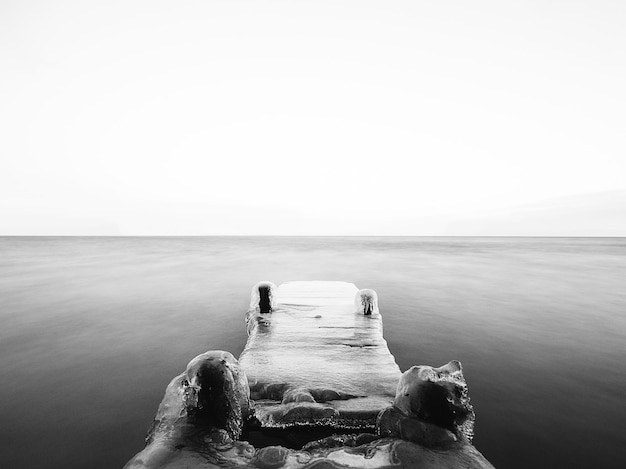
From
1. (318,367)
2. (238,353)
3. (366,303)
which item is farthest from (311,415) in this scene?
(238,353)

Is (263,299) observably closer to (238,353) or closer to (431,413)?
(238,353)

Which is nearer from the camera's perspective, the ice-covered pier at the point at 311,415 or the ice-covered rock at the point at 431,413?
the ice-covered pier at the point at 311,415

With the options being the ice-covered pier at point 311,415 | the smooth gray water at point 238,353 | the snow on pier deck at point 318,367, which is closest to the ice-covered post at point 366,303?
the snow on pier deck at point 318,367

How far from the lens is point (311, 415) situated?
3.63 m

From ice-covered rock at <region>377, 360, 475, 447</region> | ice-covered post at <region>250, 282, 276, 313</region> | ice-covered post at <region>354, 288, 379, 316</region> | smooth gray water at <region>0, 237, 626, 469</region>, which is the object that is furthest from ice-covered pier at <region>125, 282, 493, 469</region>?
ice-covered post at <region>250, 282, 276, 313</region>

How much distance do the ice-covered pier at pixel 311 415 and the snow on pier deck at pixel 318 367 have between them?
0.05ft

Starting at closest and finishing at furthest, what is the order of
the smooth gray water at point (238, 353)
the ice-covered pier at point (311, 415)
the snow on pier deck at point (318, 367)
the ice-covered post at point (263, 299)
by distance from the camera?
the ice-covered pier at point (311, 415), the snow on pier deck at point (318, 367), the smooth gray water at point (238, 353), the ice-covered post at point (263, 299)

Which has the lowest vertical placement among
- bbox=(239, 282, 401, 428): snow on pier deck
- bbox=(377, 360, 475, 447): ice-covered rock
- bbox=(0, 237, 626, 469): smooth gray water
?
bbox=(0, 237, 626, 469): smooth gray water

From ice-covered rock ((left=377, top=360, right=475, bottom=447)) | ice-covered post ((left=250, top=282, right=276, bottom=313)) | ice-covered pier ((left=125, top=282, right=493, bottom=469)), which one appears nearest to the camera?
ice-covered pier ((left=125, top=282, right=493, bottom=469))

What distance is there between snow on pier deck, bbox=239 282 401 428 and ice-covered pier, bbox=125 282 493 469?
15 millimetres

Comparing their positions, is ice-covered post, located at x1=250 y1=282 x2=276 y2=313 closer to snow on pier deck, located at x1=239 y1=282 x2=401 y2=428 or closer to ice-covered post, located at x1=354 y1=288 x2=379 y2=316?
snow on pier deck, located at x1=239 y1=282 x2=401 y2=428

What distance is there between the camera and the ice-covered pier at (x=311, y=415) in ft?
9.29

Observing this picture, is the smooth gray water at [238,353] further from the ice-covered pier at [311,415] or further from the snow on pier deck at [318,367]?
the ice-covered pier at [311,415]

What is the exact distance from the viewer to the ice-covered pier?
283 centimetres
